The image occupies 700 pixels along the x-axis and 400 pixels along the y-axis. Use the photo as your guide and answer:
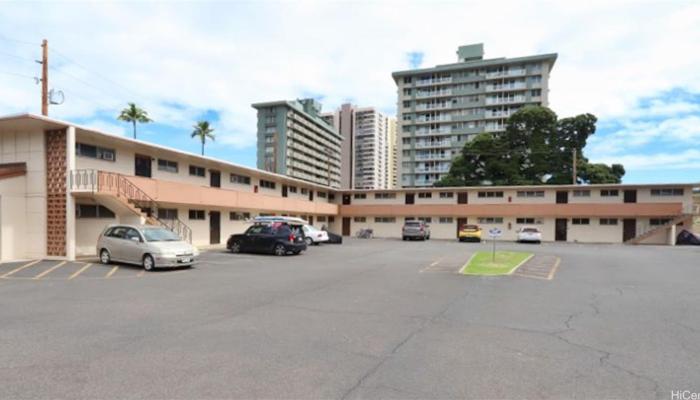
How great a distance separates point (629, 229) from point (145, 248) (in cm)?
3747

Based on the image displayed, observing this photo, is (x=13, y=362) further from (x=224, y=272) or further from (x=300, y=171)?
Result: (x=300, y=171)

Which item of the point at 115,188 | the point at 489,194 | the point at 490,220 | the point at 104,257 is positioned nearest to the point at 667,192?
the point at 489,194

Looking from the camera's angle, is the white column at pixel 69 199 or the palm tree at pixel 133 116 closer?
the white column at pixel 69 199

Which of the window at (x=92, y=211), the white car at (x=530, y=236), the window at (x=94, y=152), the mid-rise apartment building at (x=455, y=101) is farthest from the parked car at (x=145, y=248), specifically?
the mid-rise apartment building at (x=455, y=101)

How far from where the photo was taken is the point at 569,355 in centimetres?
494

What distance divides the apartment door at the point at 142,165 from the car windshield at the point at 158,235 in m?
7.08

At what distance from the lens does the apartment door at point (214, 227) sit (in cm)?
2518

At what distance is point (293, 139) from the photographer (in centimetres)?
8738

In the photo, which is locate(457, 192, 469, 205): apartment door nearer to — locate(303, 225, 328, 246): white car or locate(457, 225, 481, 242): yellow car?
locate(457, 225, 481, 242): yellow car

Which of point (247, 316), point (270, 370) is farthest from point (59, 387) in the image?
point (247, 316)

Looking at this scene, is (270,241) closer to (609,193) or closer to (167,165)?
(167,165)

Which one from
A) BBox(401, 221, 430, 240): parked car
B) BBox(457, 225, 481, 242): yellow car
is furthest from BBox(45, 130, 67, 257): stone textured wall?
BBox(457, 225, 481, 242): yellow car

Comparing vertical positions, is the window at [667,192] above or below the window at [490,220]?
above

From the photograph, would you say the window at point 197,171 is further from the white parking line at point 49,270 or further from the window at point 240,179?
the white parking line at point 49,270
